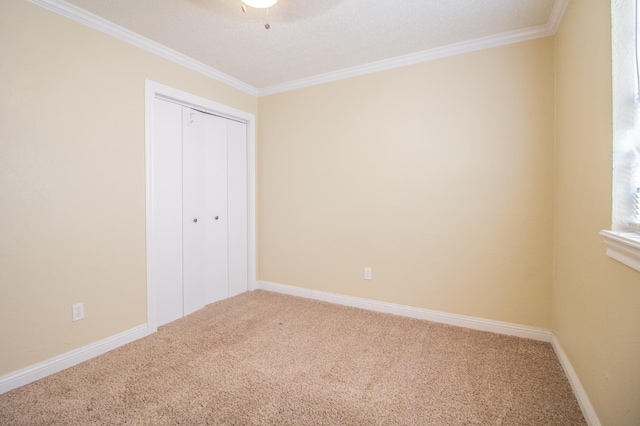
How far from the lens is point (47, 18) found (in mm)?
1875

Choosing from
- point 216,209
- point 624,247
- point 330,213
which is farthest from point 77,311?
point 624,247

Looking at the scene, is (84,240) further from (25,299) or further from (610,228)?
(610,228)

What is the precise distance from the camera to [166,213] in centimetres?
267

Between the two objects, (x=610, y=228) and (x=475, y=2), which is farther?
(x=475, y=2)

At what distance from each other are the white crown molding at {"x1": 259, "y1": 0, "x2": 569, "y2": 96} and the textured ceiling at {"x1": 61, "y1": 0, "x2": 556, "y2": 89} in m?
0.04

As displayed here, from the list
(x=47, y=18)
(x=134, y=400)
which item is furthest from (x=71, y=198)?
(x=134, y=400)

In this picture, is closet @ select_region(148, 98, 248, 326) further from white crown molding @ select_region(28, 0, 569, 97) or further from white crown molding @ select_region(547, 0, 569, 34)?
white crown molding @ select_region(547, 0, 569, 34)

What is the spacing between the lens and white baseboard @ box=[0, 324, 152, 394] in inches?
68.3

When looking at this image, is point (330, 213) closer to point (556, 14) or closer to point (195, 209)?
point (195, 209)

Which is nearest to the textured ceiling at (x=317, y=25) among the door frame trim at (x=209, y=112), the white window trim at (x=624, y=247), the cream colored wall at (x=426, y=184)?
the cream colored wall at (x=426, y=184)

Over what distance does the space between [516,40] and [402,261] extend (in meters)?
2.07

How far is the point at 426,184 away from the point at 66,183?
9.33ft

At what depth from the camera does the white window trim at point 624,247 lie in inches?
40.0

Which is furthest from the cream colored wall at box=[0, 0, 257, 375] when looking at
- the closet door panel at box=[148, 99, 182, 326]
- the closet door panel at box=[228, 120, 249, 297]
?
the closet door panel at box=[228, 120, 249, 297]
